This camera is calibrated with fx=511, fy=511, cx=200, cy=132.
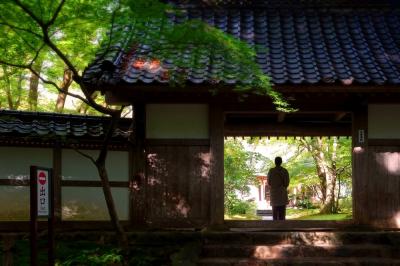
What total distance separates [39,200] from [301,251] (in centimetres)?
432

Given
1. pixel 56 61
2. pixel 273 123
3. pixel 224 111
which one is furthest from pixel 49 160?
pixel 273 123

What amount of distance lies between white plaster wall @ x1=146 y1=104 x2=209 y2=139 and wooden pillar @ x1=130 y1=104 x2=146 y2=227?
0.17 meters

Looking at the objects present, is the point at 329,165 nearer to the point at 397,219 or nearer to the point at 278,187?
the point at 278,187

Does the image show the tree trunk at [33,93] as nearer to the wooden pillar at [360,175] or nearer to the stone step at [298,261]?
the stone step at [298,261]

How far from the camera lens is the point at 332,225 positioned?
978cm

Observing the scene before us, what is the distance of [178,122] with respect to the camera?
31.3 ft

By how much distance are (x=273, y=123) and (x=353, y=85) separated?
5563mm

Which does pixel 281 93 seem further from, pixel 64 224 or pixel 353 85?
pixel 64 224

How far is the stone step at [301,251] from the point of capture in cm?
814

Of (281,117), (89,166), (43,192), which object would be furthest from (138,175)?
(281,117)

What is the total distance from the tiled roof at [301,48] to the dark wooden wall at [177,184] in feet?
5.07

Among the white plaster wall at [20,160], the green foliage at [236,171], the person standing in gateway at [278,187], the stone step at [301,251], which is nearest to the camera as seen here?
the stone step at [301,251]

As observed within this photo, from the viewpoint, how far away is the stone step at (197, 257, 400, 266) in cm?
771

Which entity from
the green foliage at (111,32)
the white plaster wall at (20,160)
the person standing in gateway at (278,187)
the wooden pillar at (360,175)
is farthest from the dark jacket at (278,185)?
the white plaster wall at (20,160)
